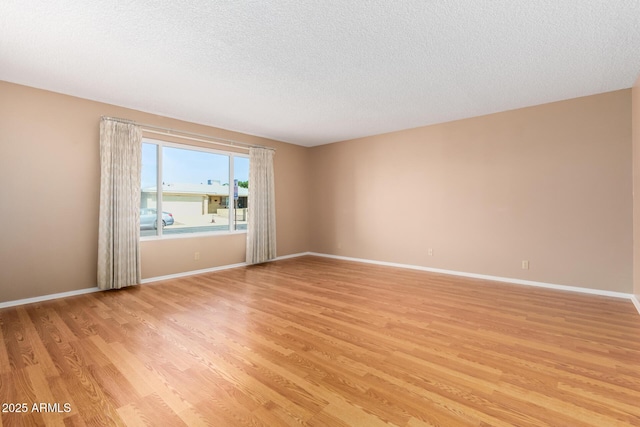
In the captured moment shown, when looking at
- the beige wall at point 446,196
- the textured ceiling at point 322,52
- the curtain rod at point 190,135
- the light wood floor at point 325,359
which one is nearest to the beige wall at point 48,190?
the beige wall at point 446,196

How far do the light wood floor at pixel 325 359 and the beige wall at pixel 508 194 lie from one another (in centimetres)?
66

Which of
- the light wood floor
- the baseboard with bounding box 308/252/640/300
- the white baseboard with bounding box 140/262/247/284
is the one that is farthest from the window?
the baseboard with bounding box 308/252/640/300

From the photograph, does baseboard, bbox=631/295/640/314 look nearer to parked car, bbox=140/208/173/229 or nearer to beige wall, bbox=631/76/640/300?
beige wall, bbox=631/76/640/300

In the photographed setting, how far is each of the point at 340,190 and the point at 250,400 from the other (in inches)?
201

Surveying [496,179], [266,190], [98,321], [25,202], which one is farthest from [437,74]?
[25,202]

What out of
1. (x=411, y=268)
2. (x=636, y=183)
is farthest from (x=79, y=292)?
(x=636, y=183)

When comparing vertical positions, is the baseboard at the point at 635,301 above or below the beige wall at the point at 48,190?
below

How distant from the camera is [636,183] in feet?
10.8

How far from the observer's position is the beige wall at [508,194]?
3.63 metres

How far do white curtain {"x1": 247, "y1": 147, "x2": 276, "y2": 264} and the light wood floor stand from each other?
6.79 ft

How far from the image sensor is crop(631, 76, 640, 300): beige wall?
316 cm

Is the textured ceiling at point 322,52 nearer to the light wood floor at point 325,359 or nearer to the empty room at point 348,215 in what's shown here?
the empty room at point 348,215

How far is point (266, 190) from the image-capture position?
5.96 metres

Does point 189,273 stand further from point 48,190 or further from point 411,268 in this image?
point 411,268
